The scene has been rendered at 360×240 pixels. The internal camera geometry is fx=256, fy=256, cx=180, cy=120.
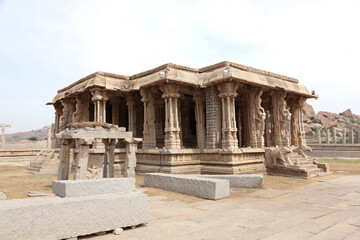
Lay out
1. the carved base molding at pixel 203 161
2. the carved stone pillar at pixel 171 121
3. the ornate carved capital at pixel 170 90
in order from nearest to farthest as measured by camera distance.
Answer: the carved base molding at pixel 203 161
the carved stone pillar at pixel 171 121
the ornate carved capital at pixel 170 90

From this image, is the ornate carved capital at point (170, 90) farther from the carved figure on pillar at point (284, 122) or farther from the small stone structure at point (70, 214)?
the small stone structure at point (70, 214)

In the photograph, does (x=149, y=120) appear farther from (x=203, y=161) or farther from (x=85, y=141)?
(x=85, y=141)

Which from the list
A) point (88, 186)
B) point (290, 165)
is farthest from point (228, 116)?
point (88, 186)

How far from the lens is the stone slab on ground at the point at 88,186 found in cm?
477

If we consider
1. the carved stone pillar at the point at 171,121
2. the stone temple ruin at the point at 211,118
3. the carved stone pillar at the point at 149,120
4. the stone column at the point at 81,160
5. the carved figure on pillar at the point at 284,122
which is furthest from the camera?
the carved figure on pillar at the point at 284,122

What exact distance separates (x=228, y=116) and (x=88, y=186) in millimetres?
8440

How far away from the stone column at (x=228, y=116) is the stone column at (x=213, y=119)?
0.53 metres

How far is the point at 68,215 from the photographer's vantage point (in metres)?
3.83

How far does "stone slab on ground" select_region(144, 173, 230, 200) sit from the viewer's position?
23.6 ft

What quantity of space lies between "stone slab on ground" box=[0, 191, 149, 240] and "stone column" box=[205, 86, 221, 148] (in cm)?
858

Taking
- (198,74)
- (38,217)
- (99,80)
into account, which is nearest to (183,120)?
(198,74)

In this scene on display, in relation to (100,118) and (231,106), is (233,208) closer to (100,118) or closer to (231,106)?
(231,106)

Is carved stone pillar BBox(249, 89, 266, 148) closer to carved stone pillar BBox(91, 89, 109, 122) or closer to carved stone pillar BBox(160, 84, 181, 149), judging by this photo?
carved stone pillar BBox(160, 84, 181, 149)

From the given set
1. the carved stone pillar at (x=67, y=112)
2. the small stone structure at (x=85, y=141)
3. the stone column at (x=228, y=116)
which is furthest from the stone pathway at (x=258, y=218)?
the carved stone pillar at (x=67, y=112)
